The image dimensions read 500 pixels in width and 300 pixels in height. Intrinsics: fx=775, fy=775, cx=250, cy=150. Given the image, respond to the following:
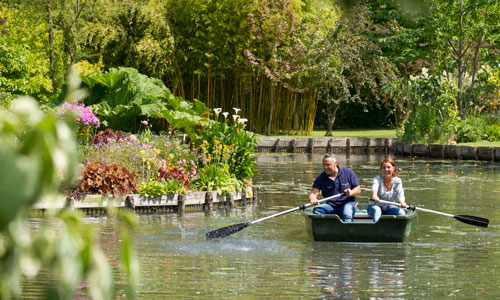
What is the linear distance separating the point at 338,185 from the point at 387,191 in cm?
→ 75

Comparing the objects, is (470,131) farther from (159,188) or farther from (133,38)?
(159,188)

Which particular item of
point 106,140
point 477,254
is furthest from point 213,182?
point 477,254

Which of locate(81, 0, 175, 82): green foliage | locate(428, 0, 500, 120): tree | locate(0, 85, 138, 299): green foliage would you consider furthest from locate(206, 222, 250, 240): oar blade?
locate(81, 0, 175, 82): green foliage

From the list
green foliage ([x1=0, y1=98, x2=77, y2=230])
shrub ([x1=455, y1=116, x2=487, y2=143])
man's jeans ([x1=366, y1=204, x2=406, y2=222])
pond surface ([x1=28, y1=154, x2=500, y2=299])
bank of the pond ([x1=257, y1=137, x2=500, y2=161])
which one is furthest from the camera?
shrub ([x1=455, y1=116, x2=487, y2=143])

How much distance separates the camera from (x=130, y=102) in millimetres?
19531

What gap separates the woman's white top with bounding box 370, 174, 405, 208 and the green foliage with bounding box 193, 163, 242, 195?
13.6 feet

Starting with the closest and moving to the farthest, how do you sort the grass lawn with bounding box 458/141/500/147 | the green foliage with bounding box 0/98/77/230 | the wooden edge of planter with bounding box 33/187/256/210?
1. the green foliage with bounding box 0/98/77/230
2. the wooden edge of planter with bounding box 33/187/256/210
3. the grass lawn with bounding box 458/141/500/147

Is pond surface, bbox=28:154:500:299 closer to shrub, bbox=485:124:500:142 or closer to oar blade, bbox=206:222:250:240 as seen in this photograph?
oar blade, bbox=206:222:250:240

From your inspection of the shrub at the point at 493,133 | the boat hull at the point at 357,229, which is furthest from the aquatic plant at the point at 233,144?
the shrub at the point at 493,133

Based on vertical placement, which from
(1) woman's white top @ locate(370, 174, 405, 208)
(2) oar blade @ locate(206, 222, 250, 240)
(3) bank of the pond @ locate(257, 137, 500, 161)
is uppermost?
(3) bank of the pond @ locate(257, 137, 500, 161)

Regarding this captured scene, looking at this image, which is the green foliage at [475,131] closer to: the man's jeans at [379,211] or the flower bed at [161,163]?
the flower bed at [161,163]

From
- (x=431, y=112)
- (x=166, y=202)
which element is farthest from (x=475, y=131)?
(x=166, y=202)

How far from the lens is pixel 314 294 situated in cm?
742

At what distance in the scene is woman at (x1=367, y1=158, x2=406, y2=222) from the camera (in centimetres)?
1097
